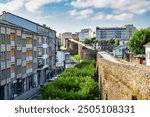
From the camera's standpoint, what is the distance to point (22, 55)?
1670 inches

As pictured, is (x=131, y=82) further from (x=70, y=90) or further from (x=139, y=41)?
(x=139, y=41)

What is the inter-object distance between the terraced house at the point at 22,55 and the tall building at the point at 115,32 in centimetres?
10180

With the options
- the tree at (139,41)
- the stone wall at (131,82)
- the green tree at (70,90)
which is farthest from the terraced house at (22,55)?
the stone wall at (131,82)

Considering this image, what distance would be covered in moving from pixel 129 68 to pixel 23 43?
28321 mm

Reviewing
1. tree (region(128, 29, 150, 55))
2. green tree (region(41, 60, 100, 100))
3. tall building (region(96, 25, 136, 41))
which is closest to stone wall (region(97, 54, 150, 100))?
green tree (region(41, 60, 100, 100))

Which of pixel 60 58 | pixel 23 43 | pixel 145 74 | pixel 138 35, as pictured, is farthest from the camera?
pixel 60 58

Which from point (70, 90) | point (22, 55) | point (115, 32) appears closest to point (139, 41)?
point (22, 55)

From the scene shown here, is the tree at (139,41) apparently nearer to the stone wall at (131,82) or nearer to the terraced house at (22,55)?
the terraced house at (22,55)

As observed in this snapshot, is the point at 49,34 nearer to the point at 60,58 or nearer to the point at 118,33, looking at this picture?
the point at 60,58

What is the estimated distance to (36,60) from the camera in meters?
49.7

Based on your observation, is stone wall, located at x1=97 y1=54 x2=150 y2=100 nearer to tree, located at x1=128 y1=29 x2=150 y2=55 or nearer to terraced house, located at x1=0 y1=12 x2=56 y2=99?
terraced house, located at x1=0 y1=12 x2=56 y2=99

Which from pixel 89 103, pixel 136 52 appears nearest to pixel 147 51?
pixel 136 52

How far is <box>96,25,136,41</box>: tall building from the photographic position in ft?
532

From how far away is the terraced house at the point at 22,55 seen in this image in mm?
35531
